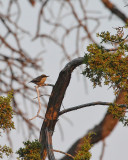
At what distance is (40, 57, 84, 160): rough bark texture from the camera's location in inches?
126

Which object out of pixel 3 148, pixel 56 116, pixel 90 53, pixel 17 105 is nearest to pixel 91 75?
pixel 90 53

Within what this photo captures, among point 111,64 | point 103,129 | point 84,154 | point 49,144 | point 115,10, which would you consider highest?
point 115,10

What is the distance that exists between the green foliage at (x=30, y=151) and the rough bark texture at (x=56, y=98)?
16cm

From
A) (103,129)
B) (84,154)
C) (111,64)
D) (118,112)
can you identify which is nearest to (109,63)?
(111,64)

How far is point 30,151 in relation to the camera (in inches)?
124

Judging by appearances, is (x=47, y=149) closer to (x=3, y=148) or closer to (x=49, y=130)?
(x=49, y=130)

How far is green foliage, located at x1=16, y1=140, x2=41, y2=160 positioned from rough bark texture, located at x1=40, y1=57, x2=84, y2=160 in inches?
6.4

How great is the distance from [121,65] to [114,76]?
10 cm

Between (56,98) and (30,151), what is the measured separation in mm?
548

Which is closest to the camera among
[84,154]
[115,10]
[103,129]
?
[84,154]

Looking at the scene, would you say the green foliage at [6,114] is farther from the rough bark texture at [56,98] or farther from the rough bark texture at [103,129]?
the rough bark texture at [103,129]

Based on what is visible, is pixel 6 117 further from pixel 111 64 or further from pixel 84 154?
pixel 111 64

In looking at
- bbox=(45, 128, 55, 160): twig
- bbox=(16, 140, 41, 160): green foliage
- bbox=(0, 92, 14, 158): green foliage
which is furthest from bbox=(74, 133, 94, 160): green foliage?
bbox=(0, 92, 14, 158): green foliage

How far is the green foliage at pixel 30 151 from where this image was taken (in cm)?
313
